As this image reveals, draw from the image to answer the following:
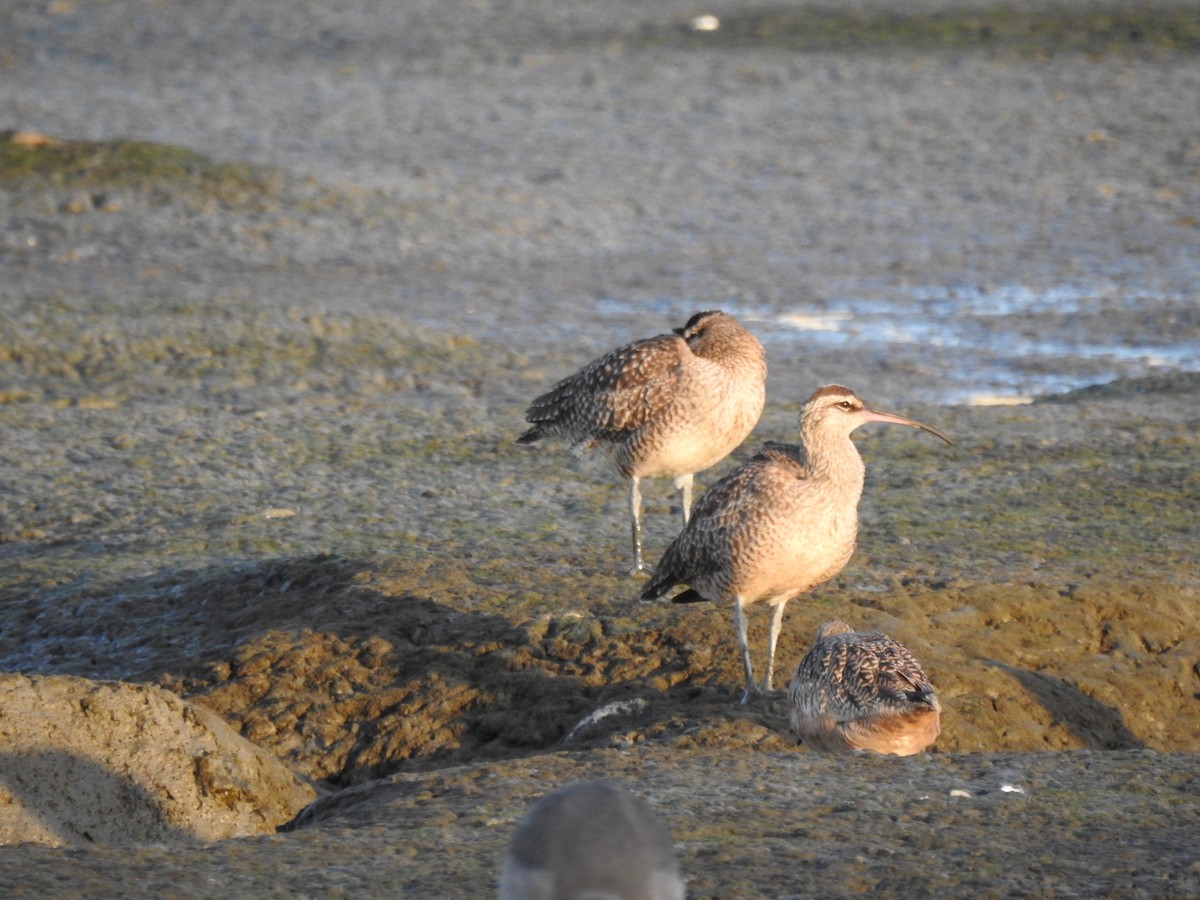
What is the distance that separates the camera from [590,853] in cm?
370

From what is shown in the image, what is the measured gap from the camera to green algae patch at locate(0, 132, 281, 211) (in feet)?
53.9

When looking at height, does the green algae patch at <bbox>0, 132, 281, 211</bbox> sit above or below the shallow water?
above

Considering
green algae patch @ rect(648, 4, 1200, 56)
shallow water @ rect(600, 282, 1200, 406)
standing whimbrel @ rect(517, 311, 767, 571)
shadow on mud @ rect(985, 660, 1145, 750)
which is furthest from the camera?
green algae patch @ rect(648, 4, 1200, 56)

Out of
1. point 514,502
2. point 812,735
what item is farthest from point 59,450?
A: point 812,735

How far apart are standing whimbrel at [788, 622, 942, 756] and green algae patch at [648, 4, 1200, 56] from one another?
1756cm

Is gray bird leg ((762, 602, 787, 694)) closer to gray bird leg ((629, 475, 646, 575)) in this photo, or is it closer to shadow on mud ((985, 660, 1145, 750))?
shadow on mud ((985, 660, 1145, 750))

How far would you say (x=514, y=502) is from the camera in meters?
9.60

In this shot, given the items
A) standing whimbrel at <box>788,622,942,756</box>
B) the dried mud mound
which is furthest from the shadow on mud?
standing whimbrel at <box>788,622,942,756</box>

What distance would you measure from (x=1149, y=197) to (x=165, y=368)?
9749mm

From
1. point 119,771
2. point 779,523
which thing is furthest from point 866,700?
point 119,771

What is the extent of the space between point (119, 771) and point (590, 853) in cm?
303

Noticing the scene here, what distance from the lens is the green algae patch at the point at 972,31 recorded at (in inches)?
907

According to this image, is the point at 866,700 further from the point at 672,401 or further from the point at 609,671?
the point at 672,401

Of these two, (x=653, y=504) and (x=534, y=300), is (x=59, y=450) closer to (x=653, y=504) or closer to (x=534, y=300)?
(x=653, y=504)
